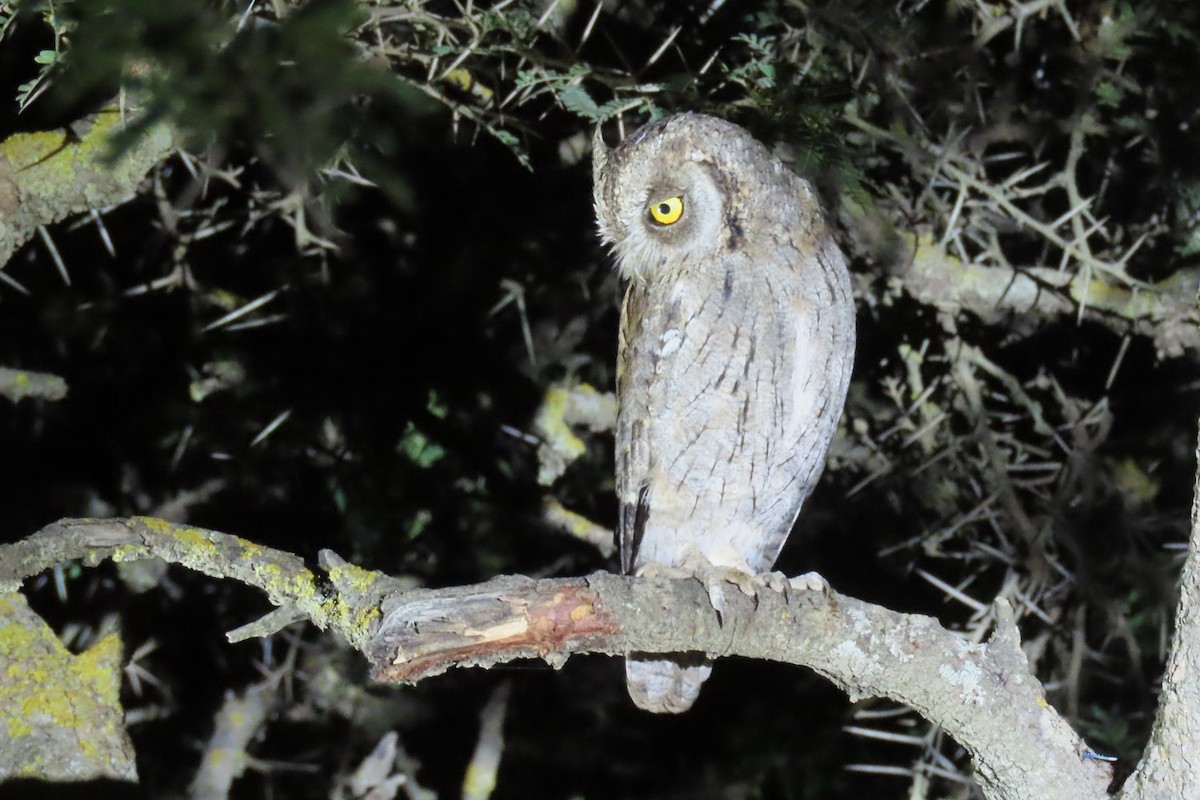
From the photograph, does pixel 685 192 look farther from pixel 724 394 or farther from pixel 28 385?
pixel 28 385

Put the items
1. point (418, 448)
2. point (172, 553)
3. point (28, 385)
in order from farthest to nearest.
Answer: point (418, 448), point (28, 385), point (172, 553)

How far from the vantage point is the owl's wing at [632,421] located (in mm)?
2236

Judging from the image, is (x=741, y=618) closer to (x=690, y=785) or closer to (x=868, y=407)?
(x=868, y=407)

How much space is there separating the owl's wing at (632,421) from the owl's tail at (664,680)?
8.1 inches

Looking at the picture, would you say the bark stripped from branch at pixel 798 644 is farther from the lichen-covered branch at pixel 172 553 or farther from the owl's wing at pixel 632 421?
the owl's wing at pixel 632 421

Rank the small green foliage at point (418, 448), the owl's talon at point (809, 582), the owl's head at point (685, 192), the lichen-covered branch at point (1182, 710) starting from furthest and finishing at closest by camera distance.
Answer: the small green foliage at point (418, 448) < the owl's head at point (685, 192) < the owl's talon at point (809, 582) < the lichen-covered branch at point (1182, 710)

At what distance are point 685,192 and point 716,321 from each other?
0.26 meters

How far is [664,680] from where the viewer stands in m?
2.34

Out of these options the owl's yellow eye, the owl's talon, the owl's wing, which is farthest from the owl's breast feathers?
the owl's talon

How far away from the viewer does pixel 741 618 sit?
1.68 m

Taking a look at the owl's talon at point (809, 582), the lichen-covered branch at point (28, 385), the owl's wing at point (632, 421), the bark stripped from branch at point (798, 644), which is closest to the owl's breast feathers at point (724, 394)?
the owl's wing at point (632, 421)

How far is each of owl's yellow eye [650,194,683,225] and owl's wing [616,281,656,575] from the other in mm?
175

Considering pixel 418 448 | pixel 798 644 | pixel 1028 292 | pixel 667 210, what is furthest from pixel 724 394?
pixel 418 448

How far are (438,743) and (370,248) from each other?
1479 millimetres
